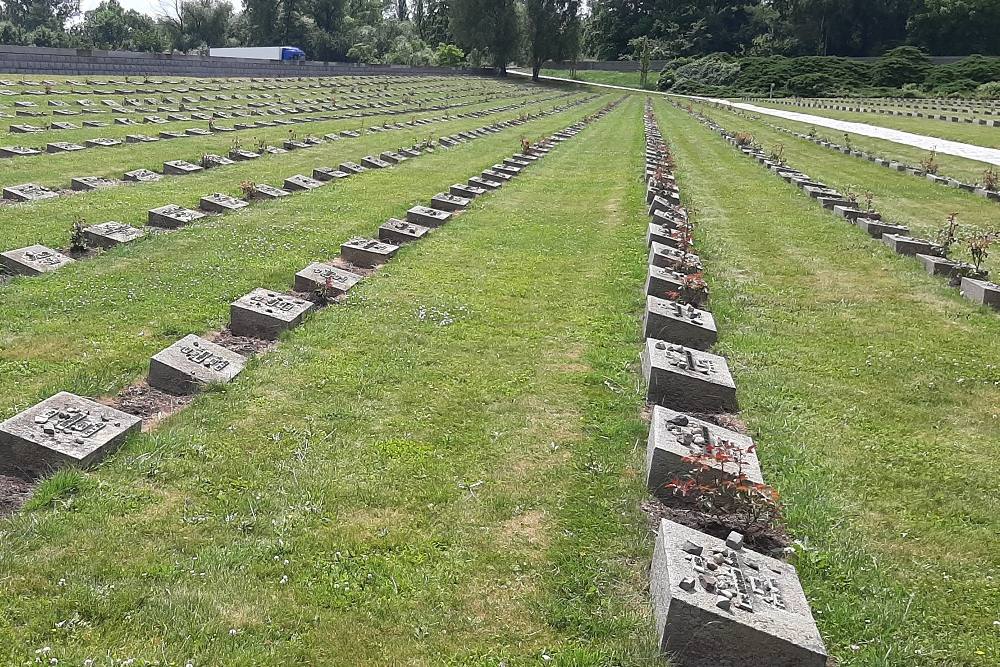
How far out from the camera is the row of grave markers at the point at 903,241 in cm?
989

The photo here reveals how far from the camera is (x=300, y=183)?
53.8ft

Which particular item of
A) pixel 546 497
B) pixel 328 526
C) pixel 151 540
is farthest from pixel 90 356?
pixel 546 497

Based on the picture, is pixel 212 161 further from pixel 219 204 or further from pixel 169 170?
pixel 219 204

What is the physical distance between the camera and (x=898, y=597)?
14.4ft

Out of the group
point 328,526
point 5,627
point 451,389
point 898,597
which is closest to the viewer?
point 5,627

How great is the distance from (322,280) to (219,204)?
538 centimetres

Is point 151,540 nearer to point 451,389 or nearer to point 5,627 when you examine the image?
point 5,627

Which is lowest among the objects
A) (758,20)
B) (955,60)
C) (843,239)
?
(843,239)

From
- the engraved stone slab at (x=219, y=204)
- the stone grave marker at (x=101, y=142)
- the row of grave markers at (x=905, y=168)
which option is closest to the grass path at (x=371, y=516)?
the engraved stone slab at (x=219, y=204)

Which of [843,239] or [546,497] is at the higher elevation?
[843,239]

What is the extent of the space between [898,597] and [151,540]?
4.38 meters

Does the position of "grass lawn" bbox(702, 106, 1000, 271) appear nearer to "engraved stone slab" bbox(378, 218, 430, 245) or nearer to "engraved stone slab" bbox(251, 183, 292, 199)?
"engraved stone slab" bbox(378, 218, 430, 245)

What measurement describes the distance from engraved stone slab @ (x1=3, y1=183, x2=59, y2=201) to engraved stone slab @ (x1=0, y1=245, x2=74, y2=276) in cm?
387

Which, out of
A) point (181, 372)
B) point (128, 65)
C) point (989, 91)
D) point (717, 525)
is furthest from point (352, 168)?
point (989, 91)
